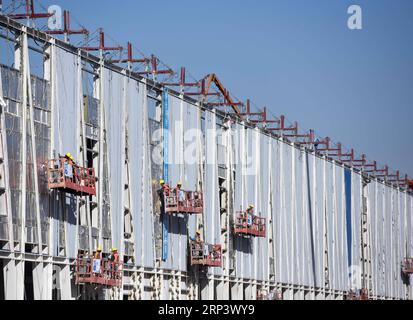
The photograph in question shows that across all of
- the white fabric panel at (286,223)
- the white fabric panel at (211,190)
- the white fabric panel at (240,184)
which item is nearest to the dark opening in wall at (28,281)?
the white fabric panel at (211,190)

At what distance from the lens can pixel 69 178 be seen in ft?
179

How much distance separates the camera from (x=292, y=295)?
292 ft

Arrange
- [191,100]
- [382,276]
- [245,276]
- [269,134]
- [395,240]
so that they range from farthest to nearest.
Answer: [395,240] < [382,276] < [269,134] < [245,276] < [191,100]

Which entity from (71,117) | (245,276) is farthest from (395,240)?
(71,117)

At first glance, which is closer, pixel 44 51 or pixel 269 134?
pixel 44 51

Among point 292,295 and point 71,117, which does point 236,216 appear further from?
point 71,117

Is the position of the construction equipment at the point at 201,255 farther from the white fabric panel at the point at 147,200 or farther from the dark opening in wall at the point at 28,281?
the dark opening in wall at the point at 28,281

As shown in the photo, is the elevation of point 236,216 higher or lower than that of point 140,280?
higher

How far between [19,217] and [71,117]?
27.5ft

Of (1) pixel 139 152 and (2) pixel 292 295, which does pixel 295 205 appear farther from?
(1) pixel 139 152

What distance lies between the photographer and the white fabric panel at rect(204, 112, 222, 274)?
7462 centimetres

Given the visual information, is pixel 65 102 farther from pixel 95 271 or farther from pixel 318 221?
pixel 318 221

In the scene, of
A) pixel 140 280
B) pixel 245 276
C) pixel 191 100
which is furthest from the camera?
pixel 245 276

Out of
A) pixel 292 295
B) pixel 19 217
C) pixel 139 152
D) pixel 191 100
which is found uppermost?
pixel 191 100
